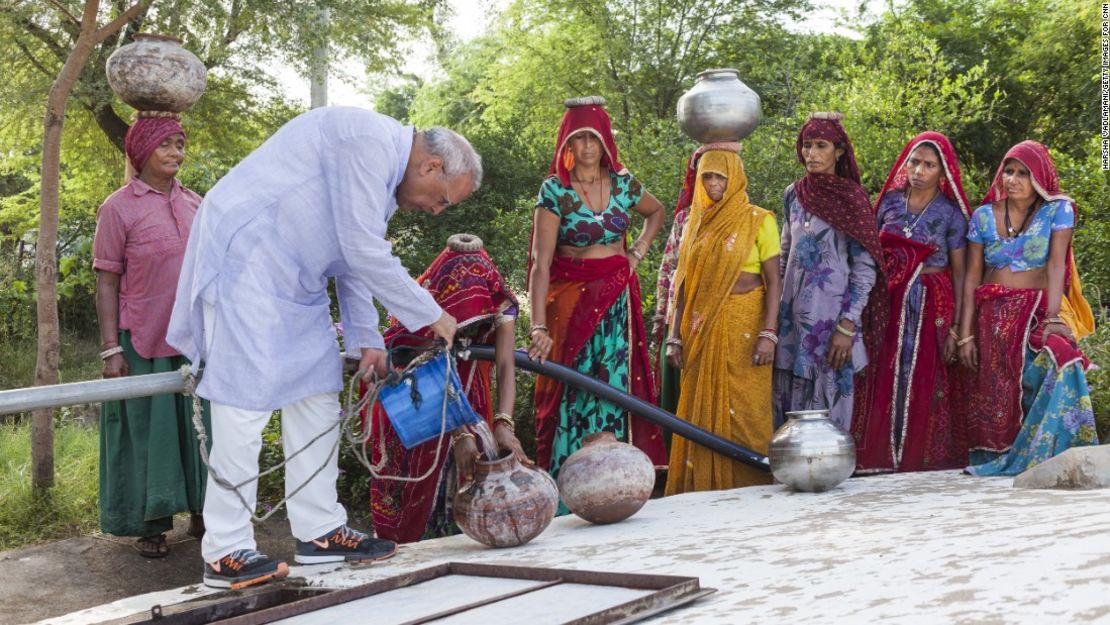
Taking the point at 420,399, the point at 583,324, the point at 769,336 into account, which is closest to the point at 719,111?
the point at 769,336

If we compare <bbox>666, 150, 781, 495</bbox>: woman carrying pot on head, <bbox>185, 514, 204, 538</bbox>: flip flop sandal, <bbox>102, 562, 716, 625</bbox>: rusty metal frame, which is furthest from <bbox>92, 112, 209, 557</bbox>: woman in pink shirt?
<bbox>666, 150, 781, 495</bbox>: woman carrying pot on head

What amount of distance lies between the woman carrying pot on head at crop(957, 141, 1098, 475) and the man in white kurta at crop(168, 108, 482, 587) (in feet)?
9.32

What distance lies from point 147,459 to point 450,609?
2.28 metres

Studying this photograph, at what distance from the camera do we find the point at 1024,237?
18.3ft

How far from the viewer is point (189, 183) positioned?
13664 millimetres

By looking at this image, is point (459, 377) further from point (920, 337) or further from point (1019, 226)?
point (1019, 226)

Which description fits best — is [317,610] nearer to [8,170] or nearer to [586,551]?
[586,551]

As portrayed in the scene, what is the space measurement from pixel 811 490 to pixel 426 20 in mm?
8389

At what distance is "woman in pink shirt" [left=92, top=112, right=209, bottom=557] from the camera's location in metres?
5.08

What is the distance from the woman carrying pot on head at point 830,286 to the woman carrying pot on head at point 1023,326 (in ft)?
1.60

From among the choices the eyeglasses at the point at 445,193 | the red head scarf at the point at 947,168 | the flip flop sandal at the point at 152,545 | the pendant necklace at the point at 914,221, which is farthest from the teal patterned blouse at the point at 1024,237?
the flip flop sandal at the point at 152,545

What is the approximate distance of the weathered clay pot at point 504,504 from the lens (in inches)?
167

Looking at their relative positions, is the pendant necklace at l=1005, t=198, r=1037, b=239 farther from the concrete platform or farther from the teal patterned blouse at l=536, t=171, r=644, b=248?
the teal patterned blouse at l=536, t=171, r=644, b=248

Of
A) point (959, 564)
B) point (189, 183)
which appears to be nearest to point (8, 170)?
point (189, 183)
